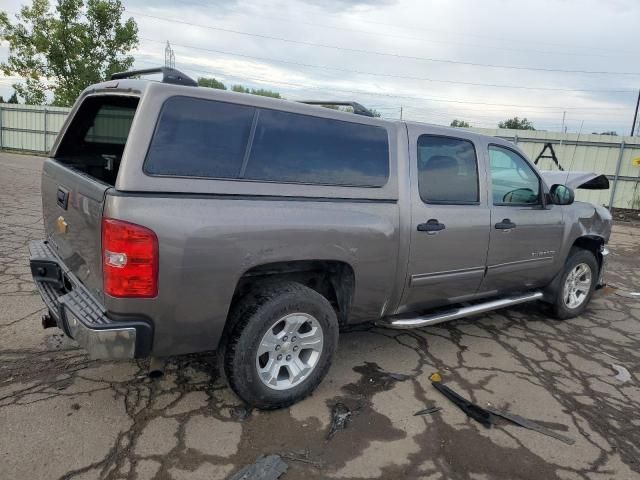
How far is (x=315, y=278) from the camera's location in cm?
338

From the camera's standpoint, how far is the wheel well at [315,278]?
2963 mm

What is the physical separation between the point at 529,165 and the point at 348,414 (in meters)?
2.91

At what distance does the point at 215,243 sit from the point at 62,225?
1230 millimetres

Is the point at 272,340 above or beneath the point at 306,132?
beneath

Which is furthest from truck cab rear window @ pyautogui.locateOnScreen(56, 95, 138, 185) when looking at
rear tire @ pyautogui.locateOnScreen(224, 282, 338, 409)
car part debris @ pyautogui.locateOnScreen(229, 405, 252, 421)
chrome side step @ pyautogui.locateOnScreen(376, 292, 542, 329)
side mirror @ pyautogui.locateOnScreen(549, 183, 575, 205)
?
side mirror @ pyautogui.locateOnScreen(549, 183, 575, 205)

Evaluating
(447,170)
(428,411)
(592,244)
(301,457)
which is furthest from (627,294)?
(301,457)

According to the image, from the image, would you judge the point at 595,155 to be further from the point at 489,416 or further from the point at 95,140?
the point at 95,140

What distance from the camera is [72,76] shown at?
24.9 m

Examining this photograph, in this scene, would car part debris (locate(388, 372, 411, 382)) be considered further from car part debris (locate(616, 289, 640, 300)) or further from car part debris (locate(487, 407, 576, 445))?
car part debris (locate(616, 289, 640, 300))

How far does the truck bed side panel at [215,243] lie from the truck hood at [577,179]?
307cm

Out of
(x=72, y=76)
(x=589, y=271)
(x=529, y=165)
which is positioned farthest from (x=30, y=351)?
(x=72, y=76)

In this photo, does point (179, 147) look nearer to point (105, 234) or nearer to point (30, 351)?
point (105, 234)

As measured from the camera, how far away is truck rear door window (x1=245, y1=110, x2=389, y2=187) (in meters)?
2.89

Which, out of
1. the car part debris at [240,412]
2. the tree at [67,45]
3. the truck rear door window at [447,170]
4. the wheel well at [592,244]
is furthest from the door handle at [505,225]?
the tree at [67,45]
